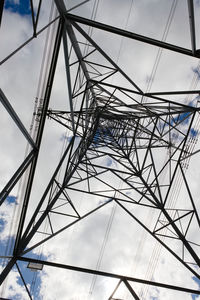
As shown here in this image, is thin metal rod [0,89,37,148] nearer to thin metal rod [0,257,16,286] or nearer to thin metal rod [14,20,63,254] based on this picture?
thin metal rod [14,20,63,254]

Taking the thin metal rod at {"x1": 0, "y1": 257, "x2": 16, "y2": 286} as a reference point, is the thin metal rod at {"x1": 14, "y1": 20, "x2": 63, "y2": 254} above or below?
above

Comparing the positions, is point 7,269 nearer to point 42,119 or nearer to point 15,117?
point 15,117

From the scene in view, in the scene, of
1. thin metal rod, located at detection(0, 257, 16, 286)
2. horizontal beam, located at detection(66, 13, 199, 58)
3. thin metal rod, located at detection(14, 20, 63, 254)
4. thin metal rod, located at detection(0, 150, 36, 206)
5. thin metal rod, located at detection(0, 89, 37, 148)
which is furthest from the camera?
horizontal beam, located at detection(66, 13, 199, 58)

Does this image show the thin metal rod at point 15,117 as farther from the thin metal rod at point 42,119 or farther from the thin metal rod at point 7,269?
the thin metal rod at point 7,269

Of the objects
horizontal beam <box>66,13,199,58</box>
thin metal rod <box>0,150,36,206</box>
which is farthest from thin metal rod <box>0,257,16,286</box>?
horizontal beam <box>66,13,199,58</box>

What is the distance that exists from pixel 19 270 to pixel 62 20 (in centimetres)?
604

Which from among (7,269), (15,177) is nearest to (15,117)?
(15,177)

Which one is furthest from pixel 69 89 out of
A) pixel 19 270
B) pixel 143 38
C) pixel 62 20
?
pixel 19 270

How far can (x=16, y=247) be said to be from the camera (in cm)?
516

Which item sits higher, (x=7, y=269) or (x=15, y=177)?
(x=15, y=177)

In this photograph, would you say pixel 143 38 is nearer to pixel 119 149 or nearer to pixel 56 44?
pixel 56 44

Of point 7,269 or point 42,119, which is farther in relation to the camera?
point 42,119

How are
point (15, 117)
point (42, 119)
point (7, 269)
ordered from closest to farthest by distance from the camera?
1. point (15, 117)
2. point (7, 269)
3. point (42, 119)

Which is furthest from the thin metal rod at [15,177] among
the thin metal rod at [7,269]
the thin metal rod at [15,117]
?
the thin metal rod at [7,269]
